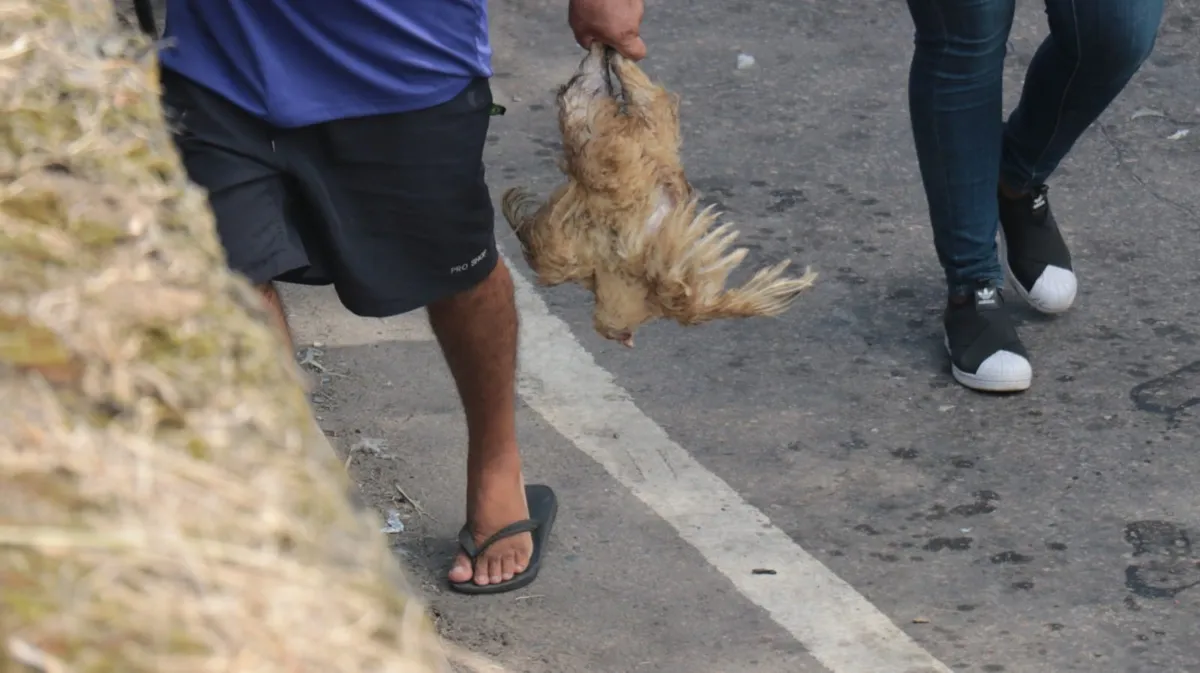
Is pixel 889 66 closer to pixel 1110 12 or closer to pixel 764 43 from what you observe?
pixel 764 43

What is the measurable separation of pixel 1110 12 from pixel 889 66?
7.30 feet

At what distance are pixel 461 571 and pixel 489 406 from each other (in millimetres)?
332

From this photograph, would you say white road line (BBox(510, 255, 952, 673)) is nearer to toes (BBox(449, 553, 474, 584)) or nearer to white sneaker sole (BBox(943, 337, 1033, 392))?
toes (BBox(449, 553, 474, 584))

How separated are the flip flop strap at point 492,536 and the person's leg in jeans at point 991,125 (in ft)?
3.97

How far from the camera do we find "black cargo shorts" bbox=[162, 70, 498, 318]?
2662 mm

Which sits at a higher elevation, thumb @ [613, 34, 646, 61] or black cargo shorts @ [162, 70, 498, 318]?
thumb @ [613, 34, 646, 61]

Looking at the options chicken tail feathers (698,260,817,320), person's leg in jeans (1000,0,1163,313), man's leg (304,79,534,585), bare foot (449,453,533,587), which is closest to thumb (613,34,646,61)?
man's leg (304,79,534,585)

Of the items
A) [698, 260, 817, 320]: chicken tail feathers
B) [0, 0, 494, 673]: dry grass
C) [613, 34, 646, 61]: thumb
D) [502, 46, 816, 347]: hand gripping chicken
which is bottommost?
[698, 260, 817, 320]: chicken tail feathers

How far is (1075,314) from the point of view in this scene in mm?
4180

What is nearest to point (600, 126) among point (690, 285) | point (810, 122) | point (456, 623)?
point (690, 285)

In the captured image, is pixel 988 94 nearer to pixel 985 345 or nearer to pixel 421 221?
pixel 985 345

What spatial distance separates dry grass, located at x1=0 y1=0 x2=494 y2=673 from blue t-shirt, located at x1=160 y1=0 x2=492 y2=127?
4.87 ft

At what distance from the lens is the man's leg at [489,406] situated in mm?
3045

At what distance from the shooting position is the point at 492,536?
10.4 ft
